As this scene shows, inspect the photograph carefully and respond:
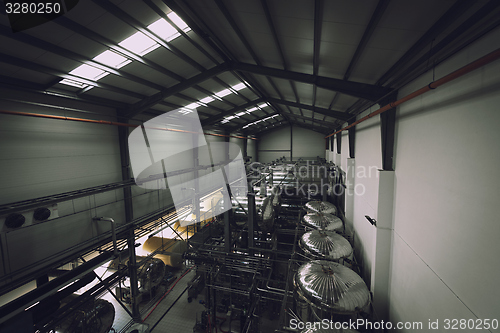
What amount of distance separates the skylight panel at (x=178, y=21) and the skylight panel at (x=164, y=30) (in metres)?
0.16

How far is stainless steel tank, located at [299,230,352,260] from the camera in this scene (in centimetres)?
488

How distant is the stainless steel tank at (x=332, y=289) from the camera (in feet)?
10.9

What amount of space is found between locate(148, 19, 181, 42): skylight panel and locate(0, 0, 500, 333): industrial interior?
37 millimetres

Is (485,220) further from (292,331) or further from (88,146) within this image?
(88,146)

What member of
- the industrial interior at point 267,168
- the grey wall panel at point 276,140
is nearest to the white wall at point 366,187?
the industrial interior at point 267,168

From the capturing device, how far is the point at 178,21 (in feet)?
14.9

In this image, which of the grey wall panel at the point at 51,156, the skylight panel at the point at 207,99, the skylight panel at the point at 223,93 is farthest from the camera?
the skylight panel at the point at 207,99

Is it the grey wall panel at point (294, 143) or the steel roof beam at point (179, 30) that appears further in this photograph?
the grey wall panel at point (294, 143)

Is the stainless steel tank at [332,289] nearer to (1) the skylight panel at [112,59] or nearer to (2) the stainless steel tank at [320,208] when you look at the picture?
(2) the stainless steel tank at [320,208]

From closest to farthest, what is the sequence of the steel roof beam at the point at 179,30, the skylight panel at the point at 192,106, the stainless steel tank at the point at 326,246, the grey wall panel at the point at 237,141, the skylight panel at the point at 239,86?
1. the steel roof beam at the point at 179,30
2. the stainless steel tank at the point at 326,246
3. the skylight panel at the point at 239,86
4. the skylight panel at the point at 192,106
5. the grey wall panel at the point at 237,141

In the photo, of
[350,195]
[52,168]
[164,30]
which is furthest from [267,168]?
[52,168]

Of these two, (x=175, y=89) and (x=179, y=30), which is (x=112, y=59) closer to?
Result: (x=179, y=30)

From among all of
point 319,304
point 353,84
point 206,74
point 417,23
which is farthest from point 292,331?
point 206,74

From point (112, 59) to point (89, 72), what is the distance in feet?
3.00
